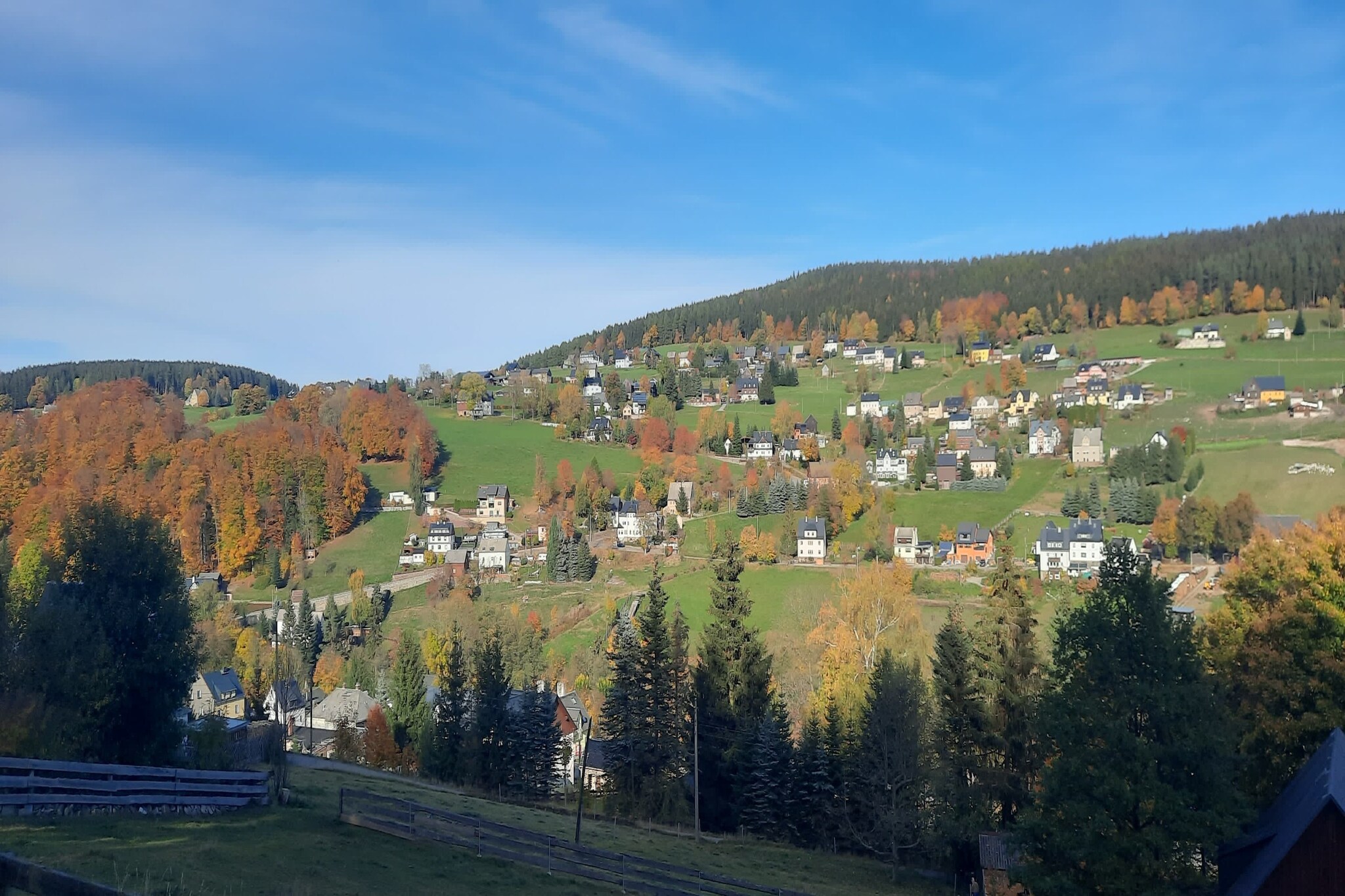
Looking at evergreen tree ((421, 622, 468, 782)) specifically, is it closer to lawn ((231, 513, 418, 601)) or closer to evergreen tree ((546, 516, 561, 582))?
evergreen tree ((546, 516, 561, 582))

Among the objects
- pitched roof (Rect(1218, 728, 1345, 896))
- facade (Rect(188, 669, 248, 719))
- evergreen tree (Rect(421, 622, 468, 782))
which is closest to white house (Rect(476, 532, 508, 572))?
facade (Rect(188, 669, 248, 719))

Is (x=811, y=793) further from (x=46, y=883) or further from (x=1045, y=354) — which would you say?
(x=1045, y=354)

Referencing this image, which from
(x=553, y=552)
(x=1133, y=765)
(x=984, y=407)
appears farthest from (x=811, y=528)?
(x=1133, y=765)

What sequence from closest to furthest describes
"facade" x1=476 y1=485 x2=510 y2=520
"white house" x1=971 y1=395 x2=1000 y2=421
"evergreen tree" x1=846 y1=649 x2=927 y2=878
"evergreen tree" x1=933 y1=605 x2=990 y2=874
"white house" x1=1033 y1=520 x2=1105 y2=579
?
"evergreen tree" x1=933 y1=605 x2=990 y2=874
"evergreen tree" x1=846 y1=649 x2=927 y2=878
"white house" x1=1033 y1=520 x2=1105 y2=579
"facade" x1=476 y1=485 x2=510 y2=520
"white house" x1=971 y1=395 x2=1000 y2=421

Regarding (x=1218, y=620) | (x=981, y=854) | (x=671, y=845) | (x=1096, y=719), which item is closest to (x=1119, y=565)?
(x=1096, y=719)

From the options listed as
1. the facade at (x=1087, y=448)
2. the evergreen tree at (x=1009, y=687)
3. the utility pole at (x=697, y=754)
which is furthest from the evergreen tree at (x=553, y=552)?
the facade at (x=1087, y=448)

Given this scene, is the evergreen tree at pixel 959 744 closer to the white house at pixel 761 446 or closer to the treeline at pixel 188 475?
the treeline at pixel 188 475

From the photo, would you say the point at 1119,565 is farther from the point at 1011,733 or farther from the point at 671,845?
the point at 671,845
